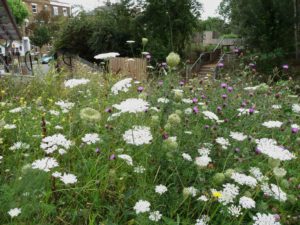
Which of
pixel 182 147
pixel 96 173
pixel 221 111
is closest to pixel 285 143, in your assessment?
pixel 221 111

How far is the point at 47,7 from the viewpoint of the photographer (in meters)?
59.6

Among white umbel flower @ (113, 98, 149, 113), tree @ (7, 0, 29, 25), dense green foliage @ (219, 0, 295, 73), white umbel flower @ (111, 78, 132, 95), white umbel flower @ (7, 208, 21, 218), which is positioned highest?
tree @ (7, 0, 29, 25)

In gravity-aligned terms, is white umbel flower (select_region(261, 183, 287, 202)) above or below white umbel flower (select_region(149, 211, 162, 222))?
above

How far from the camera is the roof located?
9.92 metres

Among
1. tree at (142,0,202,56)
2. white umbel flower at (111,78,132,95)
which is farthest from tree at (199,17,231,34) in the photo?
white umbel flower at (111,78,132,95)

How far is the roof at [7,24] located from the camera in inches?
390

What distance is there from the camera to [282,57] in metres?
17.0

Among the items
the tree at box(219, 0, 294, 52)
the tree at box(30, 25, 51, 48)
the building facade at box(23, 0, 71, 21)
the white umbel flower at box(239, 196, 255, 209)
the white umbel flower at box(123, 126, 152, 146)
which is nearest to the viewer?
the white umbel flower at box(239, 196, 255, 209)

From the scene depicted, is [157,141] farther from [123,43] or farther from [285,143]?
[123,43]

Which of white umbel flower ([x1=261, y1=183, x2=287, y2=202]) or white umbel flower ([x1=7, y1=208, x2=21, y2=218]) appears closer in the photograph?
white umbel flower ([x1=7, y1=208, x2=21, y2=218])

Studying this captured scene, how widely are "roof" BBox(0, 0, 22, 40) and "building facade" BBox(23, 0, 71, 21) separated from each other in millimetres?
45275

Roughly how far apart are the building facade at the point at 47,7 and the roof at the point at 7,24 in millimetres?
45275

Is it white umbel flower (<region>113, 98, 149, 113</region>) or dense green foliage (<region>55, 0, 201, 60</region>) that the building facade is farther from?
white umbel flower (<region>113, 98, 149, 113</region>)

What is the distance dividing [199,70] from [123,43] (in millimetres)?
5336
